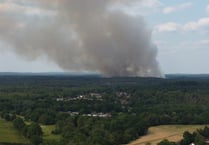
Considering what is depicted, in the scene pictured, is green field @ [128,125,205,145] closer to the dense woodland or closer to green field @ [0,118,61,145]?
the dense woodland

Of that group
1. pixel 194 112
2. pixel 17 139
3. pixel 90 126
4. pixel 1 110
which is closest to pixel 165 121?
pixel 194 112

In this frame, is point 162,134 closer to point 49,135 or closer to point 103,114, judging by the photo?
point 49,135

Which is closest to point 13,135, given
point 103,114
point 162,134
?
point 162,134

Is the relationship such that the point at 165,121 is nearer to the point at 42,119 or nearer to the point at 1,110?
the point at 42,119

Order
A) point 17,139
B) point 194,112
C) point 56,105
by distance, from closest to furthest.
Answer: point 17,139 < point 194,112 < point 56,105

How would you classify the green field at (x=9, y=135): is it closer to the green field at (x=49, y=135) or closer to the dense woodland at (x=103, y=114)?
the dense woodland at (x=103, y=114)
